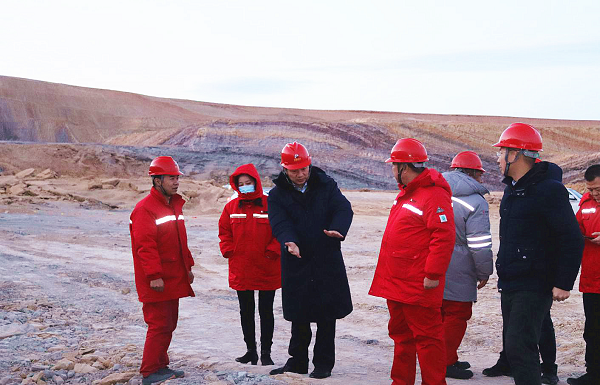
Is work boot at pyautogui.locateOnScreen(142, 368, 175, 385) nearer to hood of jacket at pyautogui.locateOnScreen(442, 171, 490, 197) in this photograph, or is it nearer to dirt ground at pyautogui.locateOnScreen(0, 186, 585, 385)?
dirt ground at pyautogui.locateOnScreen(0, 186, 585, 385)

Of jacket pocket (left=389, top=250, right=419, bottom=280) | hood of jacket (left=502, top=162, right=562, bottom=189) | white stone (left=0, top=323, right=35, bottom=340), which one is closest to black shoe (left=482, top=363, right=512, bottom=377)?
jacket pocket (left=389, top=250, right=419, bottom=280)

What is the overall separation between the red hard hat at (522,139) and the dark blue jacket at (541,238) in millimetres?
142

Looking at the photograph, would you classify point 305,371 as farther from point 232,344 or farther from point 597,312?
point 597,312

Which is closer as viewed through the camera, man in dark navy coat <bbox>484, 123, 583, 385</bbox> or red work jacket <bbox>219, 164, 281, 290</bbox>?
man in dark navy coat <bbox>484, 123, 583, 385</bbox>

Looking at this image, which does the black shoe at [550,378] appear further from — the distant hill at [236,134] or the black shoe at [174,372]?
the distant hill at [236,134]

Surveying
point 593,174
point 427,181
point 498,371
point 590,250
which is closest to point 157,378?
point 427,181

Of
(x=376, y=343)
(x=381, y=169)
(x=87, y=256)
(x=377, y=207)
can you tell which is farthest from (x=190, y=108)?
(x=376, y=343)

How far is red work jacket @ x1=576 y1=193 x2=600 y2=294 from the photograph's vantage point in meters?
5.45

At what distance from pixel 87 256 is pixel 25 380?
7.97m

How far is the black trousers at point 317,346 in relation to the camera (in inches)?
217

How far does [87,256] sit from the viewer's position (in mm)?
13648

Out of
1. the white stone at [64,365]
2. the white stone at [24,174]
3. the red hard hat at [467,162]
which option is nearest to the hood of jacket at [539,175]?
the red hard hat at [467,162]

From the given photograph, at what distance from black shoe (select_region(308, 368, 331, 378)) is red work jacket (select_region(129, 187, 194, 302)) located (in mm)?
1172

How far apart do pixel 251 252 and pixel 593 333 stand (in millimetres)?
2814
